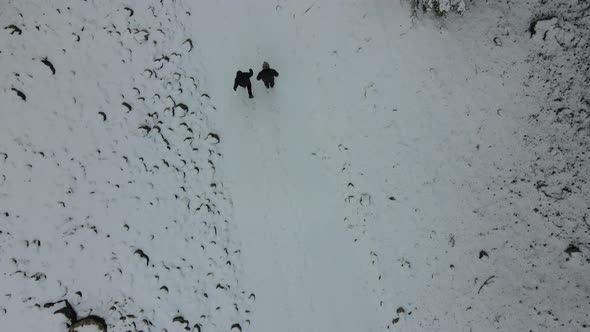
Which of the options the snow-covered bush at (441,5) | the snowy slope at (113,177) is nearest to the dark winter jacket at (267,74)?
the snowy slope at (113,177)

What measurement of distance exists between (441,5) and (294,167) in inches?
283

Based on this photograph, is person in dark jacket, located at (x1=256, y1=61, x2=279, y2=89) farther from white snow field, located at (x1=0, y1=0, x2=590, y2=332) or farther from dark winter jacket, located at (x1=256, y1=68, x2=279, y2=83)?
white snow field, located at (x1=0, y1=0, x2=590, y2=332)

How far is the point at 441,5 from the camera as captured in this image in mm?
12102

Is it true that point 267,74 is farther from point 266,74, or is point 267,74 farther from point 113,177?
point 113,177

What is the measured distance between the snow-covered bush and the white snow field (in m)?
0.46

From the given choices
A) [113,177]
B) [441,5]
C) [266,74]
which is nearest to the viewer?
[113,177]

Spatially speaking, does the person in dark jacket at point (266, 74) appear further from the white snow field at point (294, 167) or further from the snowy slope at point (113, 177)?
the snowy slope at point (113, 177)

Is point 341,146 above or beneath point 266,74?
beneath

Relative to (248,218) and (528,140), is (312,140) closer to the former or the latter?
(248,218)

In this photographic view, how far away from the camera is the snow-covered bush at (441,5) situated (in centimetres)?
1203

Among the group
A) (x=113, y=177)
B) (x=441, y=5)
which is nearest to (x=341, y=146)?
(x=441, y=5)

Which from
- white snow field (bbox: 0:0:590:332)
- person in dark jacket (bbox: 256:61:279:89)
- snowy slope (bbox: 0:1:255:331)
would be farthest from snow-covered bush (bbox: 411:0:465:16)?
snowy slope (bbox: 0:1:255:331)

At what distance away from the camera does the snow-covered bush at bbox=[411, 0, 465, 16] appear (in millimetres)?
12031

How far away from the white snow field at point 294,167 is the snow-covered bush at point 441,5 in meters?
0.46
